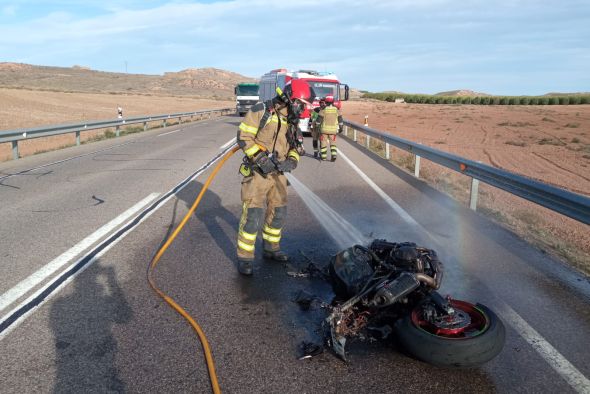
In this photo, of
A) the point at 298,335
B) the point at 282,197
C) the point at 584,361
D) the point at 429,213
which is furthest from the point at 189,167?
the point at 584,361

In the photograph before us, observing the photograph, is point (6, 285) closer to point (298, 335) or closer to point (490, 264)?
point (298, 335)

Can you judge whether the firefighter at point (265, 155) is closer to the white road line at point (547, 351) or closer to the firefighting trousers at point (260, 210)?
the firefighting trousers at point (260, 210)

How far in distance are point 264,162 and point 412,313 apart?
2312 millimetres

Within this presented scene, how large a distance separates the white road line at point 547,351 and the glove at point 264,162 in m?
2.52

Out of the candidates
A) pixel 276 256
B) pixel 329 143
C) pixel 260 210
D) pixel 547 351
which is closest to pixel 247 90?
pixel 329 143

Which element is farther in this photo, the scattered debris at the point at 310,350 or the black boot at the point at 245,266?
the black boot at the point at 245,266

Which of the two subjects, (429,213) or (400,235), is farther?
(429,213)

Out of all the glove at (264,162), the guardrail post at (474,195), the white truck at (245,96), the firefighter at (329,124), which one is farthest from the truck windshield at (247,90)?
the glove at (264,162)

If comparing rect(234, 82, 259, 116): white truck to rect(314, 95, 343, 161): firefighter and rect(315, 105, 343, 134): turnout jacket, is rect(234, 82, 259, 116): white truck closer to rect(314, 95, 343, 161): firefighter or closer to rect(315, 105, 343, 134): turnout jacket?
rect(314, 95, 343, 161): firefighter

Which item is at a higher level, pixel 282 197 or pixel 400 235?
pixel 282 197

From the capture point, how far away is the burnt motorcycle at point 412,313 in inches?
135

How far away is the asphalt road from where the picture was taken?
345 cm

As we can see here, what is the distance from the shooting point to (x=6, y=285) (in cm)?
503

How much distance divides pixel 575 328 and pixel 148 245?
4.58 metres
